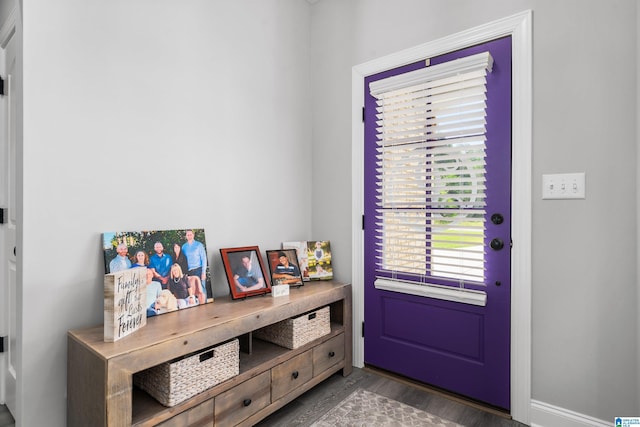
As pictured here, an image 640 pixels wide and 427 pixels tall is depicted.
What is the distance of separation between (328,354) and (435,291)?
0.79 m

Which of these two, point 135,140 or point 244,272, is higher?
point 135,140

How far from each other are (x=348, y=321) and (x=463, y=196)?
1128mm

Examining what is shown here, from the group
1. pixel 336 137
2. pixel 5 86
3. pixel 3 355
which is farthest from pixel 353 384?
pixel 5 86

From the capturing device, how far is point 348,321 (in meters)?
2.41

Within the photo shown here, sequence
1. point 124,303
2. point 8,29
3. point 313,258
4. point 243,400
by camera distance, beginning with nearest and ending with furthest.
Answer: point 124,303 < point 243,400 < point 8,29 < point 313,258

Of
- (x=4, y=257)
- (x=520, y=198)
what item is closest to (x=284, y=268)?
(x=520, y=198)

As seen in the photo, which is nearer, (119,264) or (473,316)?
(119,264)

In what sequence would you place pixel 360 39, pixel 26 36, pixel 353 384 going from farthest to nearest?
1. pixel 360 39
2. pixel 353 384
3. pixel 26 36

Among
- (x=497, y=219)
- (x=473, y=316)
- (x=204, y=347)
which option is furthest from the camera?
(x=473, y=316)

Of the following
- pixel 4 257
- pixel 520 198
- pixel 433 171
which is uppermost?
pixel 433 171

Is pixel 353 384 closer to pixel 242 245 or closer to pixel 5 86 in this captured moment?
pixel 242 245

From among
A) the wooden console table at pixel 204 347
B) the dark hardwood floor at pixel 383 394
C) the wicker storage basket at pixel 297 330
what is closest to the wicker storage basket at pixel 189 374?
the wooden console table at pixel 204 347

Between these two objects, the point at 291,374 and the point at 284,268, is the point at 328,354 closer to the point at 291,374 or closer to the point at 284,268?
the point at 291,374

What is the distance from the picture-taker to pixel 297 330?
201 centimetres
